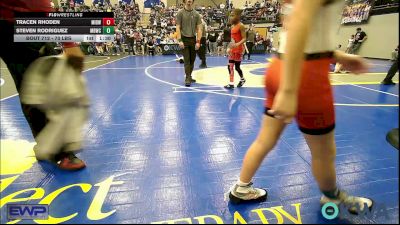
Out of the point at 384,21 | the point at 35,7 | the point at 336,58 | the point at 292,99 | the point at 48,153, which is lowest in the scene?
the point at 48,153

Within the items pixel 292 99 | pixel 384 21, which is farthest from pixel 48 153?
pixel 384 21

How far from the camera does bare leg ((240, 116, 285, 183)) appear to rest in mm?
1466

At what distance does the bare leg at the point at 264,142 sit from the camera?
1466mm

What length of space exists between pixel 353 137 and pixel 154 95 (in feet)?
11.0

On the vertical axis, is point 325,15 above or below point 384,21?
below

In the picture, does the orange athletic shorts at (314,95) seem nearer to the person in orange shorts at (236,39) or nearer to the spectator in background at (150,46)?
the person in orange shorts at (236,39)

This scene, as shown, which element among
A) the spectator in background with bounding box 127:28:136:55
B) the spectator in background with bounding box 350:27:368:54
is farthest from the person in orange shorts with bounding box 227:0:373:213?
the spectator in background with bounding box 127:28:136:55

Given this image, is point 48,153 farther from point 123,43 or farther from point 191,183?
point 123,43

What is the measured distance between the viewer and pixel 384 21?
13016 millimetres

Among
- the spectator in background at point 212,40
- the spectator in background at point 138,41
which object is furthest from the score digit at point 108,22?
the spectator in background at point 138,41

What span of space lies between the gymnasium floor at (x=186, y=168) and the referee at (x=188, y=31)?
2.18 m
